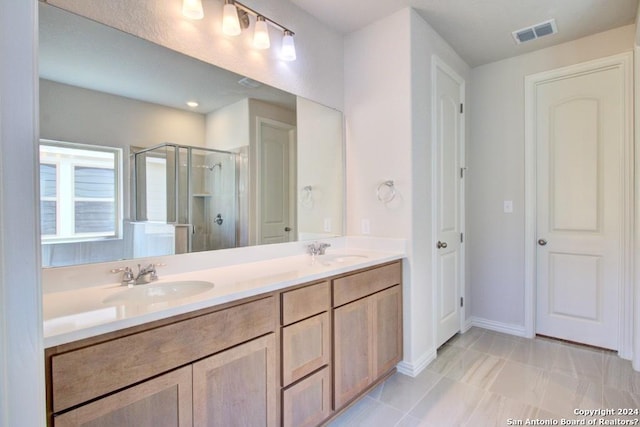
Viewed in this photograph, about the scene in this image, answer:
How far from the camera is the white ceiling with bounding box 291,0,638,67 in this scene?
212 centimetres

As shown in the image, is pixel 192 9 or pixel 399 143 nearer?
pixel 192 9

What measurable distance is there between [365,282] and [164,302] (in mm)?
1139

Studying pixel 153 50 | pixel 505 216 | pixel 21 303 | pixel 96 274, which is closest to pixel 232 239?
pixel 96 274

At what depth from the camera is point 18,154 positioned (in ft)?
2.01

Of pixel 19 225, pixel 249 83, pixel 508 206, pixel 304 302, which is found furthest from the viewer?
pixel 508 206

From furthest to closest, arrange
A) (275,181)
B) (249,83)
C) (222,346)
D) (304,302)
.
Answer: (275,181), (249,83), (304,302), (222,346)

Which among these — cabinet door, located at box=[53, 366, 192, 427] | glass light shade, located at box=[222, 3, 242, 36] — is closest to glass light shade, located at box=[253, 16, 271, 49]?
glass light shade, located at box=[222, 3, 242, 36]

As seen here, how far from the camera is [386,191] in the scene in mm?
2322

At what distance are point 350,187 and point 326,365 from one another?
53.1 inches

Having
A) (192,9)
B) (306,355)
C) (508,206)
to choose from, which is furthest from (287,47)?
(508,206)

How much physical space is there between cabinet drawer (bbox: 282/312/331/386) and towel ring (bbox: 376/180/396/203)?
1.02 m

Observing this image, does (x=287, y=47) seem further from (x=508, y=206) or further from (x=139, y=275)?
(x=508, y=206)

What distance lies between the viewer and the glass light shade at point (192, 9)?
153 centimetres

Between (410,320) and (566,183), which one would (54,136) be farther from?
(566,183)
